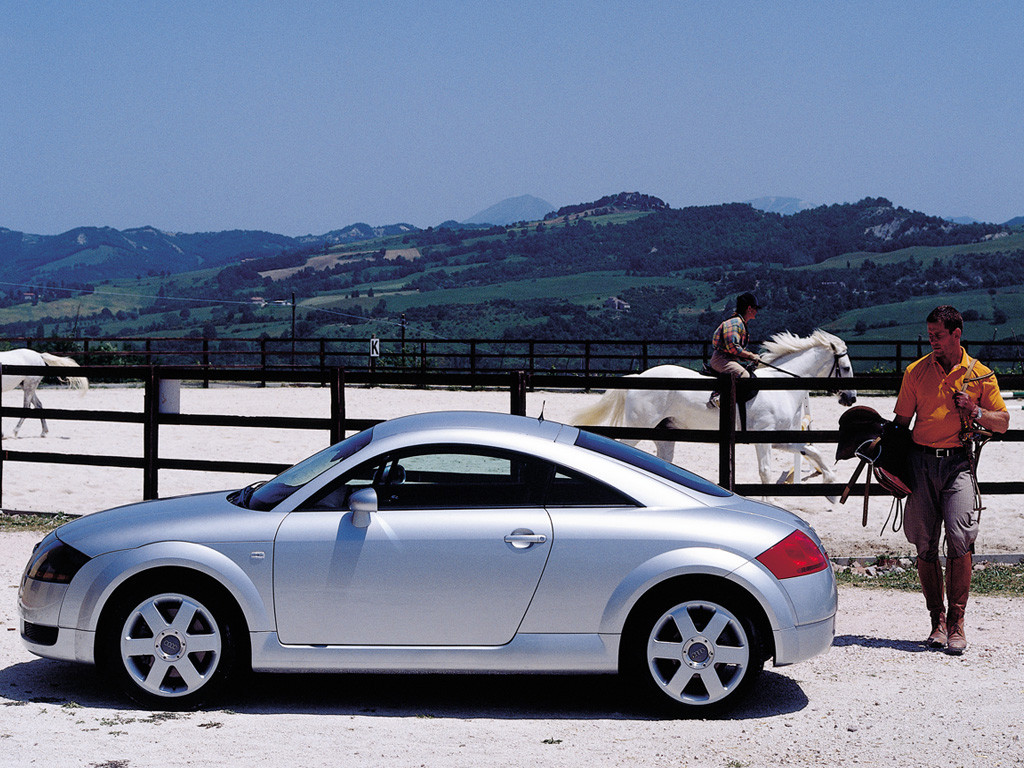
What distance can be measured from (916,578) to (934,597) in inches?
79.1

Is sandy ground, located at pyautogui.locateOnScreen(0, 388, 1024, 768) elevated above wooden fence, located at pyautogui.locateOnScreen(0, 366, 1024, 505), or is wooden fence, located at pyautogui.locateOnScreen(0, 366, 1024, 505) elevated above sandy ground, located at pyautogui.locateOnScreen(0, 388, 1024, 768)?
wooden fence, located at pyautogui.locateOnScreen(0, 366, 1024, 505)

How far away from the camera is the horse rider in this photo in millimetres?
10945

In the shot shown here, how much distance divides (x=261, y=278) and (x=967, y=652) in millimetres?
191166

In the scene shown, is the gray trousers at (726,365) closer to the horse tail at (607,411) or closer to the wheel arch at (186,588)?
the horse tail at (607,411)

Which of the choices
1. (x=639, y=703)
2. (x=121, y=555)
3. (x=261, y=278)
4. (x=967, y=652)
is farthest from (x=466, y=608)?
(x=261, y=278)

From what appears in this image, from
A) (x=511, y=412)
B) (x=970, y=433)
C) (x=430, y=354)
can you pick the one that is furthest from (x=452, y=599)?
(x=430, y=354)

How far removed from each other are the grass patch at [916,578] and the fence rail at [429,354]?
14.8 m

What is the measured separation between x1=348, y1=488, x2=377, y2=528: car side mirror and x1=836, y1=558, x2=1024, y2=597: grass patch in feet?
A: 14.4

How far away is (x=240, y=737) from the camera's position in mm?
4562

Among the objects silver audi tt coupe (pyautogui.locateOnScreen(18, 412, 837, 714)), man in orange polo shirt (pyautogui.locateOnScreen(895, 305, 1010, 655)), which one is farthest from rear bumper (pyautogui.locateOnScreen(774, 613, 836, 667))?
man in orange polo shirt (pyautogui.locateOnScreen(895, 305, 1010, 655))

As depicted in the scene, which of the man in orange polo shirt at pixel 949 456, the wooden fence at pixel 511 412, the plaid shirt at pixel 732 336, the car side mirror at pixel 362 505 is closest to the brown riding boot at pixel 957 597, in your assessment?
the man in orange polo shirt at pixel 949 456

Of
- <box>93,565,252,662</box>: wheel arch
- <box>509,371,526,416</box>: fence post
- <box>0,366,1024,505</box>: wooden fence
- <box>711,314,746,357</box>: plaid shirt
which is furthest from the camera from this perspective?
<box>711,314,746,357</box>: plaid shirt

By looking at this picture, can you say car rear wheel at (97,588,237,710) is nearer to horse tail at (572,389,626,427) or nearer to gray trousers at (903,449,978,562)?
gray trousers at (903,449,978,562)

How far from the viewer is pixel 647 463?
213 inches
